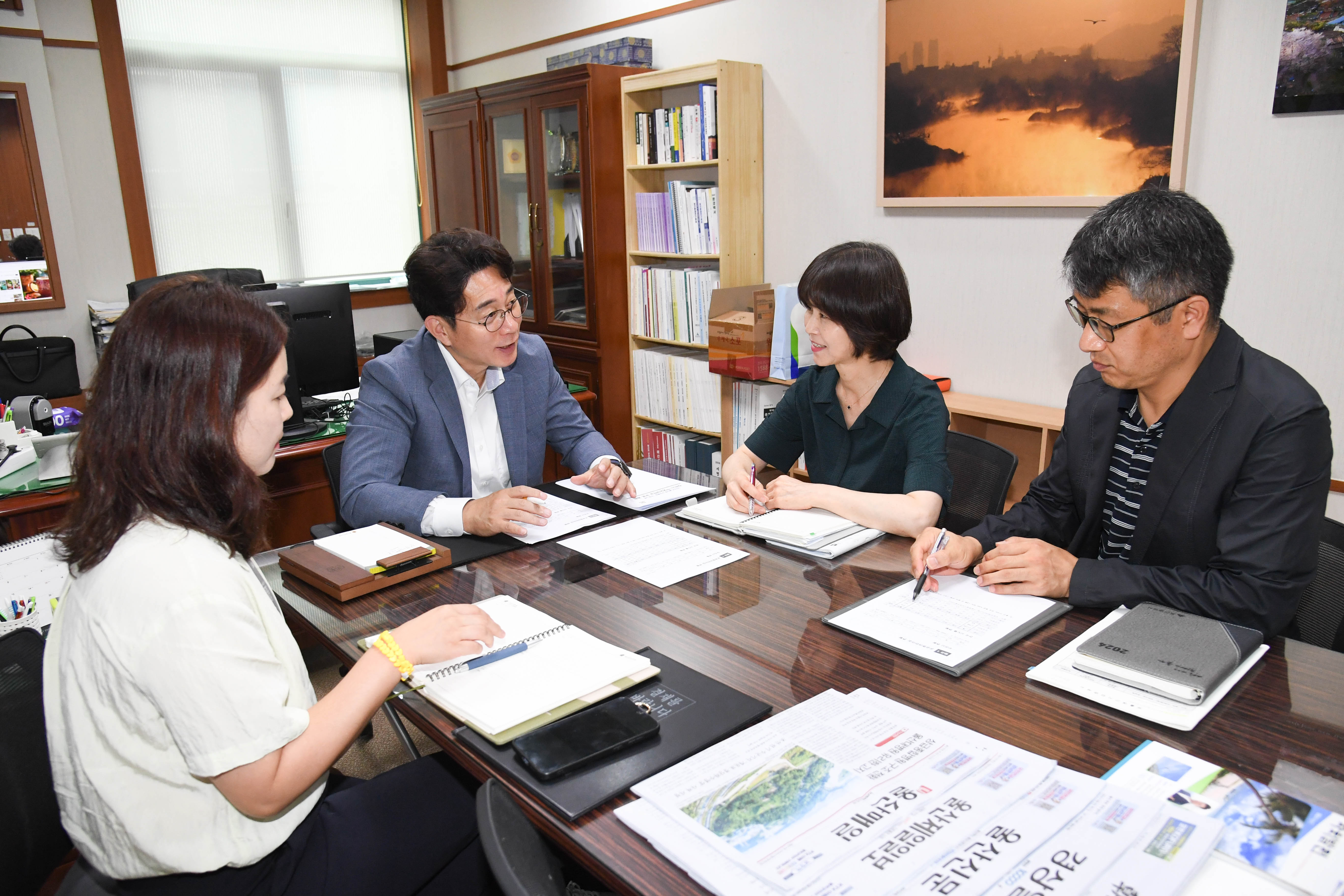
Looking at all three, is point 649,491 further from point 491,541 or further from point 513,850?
point 513,850

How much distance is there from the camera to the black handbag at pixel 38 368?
3730 mm

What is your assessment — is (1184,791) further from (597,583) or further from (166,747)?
(166,747)

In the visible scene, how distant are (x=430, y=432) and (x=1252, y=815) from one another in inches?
71.2

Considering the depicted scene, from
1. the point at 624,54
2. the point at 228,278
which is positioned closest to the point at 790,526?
the point at 228,278

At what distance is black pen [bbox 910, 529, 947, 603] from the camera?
147 cm

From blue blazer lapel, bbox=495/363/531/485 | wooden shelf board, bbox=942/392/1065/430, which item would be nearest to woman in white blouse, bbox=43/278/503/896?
blue blazer lapel, bbox=495/363/531/485

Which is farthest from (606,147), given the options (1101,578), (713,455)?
(1101,578)

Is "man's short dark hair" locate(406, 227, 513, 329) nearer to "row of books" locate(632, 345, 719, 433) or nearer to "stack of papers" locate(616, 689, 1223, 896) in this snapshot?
"stack of papers" locate(616, 689, 1223, 896)

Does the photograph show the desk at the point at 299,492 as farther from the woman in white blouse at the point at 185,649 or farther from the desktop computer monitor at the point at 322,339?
the woman in white blouse at the point at 185,649

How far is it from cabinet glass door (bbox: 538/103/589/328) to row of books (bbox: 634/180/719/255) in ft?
1.05

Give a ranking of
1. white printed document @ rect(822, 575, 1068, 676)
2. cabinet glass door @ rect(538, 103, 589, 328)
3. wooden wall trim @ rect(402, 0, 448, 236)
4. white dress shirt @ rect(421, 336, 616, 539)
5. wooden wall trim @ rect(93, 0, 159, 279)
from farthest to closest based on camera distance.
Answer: wooden wall trim @ rect(402, 0, 448, 236)
wooden wall trim @ rect(93, 0, 159, 279)
cabinet glass door @ rect(538, 103, 589, 328)
white dress shirt @ rect(421, 336, 616, 539)
white printed document @ rect(822, 575, 1068, 676)

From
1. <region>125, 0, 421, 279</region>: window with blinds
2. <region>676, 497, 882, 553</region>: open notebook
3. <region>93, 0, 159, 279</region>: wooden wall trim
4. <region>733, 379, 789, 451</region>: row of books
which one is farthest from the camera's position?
<region>125, 0, 421, 279</region>: window with blinds

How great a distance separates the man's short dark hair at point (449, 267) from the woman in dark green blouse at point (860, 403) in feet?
2.53

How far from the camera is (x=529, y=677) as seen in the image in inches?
47.7
